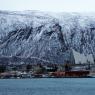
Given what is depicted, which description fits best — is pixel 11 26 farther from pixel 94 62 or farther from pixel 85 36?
pixel 94 62

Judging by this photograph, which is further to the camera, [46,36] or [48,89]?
[46,36]

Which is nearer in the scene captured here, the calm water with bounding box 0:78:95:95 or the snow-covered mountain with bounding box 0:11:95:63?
the calm water with bounding box 0:78:95:95

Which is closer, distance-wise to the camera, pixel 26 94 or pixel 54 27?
pixel 26 94

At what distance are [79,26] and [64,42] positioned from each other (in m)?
8.96

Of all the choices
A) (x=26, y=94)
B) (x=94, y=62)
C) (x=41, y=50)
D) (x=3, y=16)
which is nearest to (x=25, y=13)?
(x=3, y=16)

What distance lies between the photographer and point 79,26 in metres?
172

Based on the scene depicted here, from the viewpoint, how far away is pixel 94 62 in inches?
5669

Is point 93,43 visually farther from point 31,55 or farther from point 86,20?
point 31,55

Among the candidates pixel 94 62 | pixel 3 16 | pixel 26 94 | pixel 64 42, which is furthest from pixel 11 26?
pixel 26 94

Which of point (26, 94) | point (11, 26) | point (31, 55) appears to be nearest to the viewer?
Answer: point (26, 94)

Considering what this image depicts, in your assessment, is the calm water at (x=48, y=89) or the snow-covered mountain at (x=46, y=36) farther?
the snow-covered mountain at (x=46, y=36)

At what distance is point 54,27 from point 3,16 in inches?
665

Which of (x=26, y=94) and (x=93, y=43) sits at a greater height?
(x=26, y=94)

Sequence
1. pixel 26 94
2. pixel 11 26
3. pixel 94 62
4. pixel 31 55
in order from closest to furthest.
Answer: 1. pixel 26 94
2. pixel 94 62
3. pixel 31 55
4. pixel 11 26
